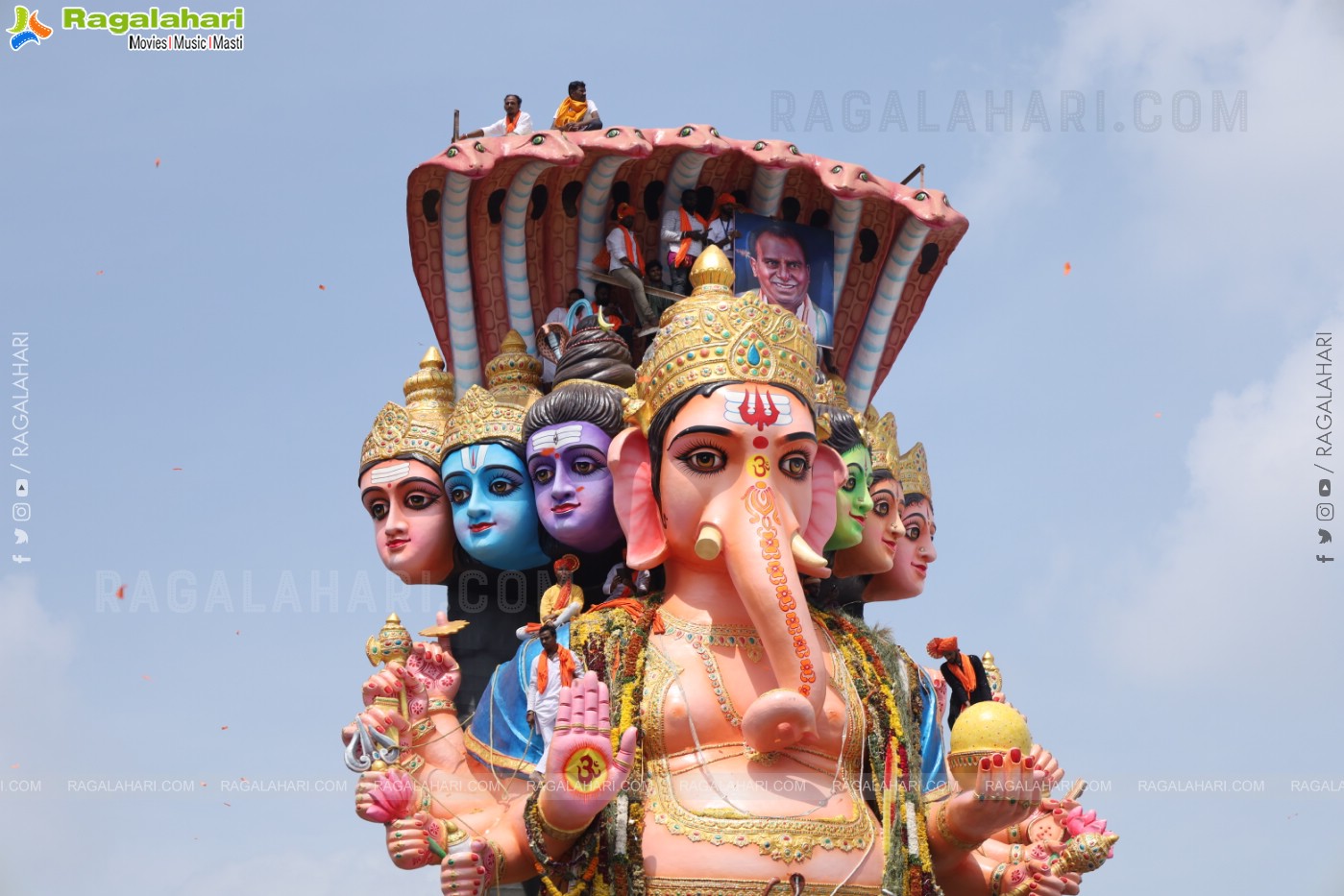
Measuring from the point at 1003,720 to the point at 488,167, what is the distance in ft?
13.0

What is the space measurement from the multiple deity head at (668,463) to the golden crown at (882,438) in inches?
0.4

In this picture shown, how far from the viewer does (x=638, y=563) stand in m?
9.43

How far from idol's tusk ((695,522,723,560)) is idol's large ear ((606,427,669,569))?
1.34 ft

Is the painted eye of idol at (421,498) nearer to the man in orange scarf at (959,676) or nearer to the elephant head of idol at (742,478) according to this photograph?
the elephant head of idol at (742,478)

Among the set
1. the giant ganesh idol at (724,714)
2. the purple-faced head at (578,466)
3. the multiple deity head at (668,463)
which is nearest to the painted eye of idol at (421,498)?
the multiple deity head at (668,463)

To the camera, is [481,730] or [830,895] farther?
[481,730]

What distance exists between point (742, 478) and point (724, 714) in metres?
1.05

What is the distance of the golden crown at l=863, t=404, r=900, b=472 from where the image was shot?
10.7 metres

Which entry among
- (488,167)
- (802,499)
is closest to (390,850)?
(802,499)

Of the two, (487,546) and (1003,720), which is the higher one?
(487,546)

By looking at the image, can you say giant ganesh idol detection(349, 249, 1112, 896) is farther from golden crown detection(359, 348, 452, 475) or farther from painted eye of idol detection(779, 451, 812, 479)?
golden crown detection(359, 348, 452, 475)

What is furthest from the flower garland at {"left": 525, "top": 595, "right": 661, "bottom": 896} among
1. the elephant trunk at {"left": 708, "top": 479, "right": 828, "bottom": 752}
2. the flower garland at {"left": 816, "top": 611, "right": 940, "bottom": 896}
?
the flower garland at {"left": 816, "top": 611, "right": 940, "bottom": 896}

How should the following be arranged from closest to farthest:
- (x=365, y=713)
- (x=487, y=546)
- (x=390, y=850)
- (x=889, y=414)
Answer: (x=390, y=850)
(x=365, y=713)
(x=487, y=546)
(x=889, y=414)

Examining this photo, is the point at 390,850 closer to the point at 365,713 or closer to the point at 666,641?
the point at 365,713
